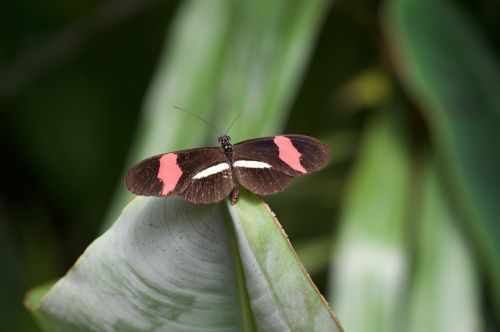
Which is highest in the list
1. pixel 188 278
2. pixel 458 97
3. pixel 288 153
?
pixel 458 97

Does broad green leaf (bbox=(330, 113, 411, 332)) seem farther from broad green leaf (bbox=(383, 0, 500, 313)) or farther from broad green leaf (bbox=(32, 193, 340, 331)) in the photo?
broad green leaf (bbox=(32, 193, 340, 331))

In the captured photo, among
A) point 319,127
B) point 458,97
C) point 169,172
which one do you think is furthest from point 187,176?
point 319,127

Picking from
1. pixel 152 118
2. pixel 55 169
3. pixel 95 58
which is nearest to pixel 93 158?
pixel 55 169

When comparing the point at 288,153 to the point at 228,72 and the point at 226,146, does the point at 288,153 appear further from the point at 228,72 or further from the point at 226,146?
the point at 228,72

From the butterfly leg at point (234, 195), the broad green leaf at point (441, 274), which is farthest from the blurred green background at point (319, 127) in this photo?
the butterfly leg at point (234, 195)

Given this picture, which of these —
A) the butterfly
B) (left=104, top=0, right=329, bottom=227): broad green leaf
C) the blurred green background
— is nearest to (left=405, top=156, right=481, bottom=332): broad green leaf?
the blurred green background

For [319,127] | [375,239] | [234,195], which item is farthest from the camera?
[319,127]
